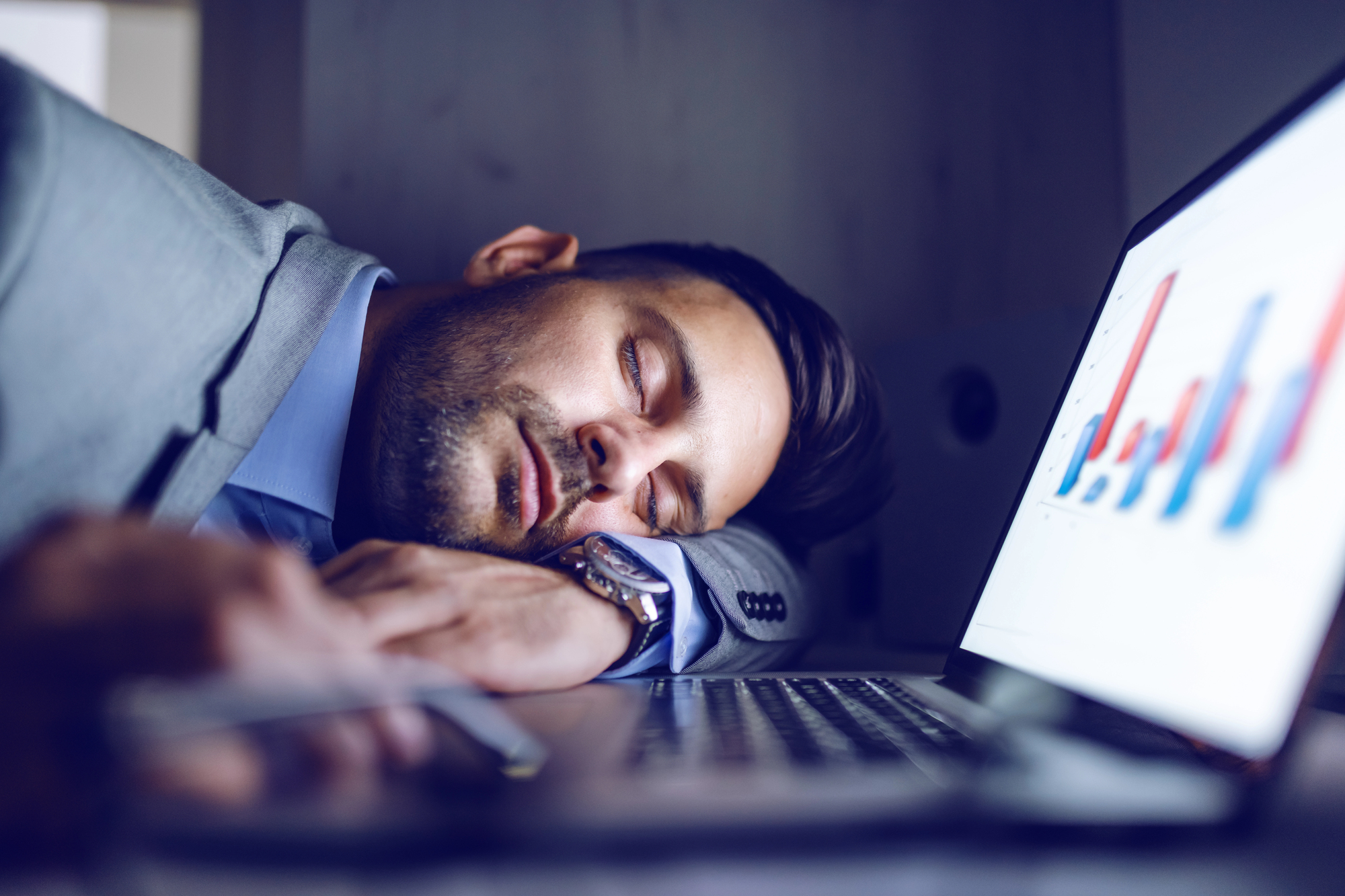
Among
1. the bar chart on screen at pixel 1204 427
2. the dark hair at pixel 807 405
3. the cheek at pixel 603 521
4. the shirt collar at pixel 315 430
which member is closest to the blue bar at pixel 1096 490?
the bar chart on screen at pixel 1204 427

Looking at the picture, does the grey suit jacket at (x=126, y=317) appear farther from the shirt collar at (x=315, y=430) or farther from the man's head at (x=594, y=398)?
the man's head at (x=594, y=398)

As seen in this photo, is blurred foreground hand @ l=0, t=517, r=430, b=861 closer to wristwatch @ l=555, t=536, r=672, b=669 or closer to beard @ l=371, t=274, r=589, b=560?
wristwatch @ l=555, t=536, r=672, b=669

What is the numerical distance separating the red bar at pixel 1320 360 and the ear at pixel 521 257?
3.46ft

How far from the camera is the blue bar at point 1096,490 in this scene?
0.63 m

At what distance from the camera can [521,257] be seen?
1.32m

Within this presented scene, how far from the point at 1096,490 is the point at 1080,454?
3.3 inches

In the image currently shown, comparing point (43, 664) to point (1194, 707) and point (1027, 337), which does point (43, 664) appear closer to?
point (1194, 707)

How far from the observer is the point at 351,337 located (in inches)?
38.6

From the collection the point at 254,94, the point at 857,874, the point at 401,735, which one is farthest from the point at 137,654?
the point at 254,94

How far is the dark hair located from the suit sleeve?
184 millimetres

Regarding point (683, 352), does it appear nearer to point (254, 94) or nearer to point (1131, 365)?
point (1131, 365)

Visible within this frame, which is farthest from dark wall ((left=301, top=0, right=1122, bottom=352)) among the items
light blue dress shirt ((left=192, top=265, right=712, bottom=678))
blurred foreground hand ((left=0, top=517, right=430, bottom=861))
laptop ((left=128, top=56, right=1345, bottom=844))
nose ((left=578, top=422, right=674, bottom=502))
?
blurred foreground hand ((left=0, top=517, right=430, bottom=861))

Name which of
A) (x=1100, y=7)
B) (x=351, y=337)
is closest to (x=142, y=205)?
(x=351, y=337)

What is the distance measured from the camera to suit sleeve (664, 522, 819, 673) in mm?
932
